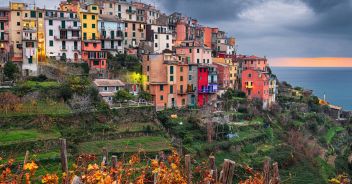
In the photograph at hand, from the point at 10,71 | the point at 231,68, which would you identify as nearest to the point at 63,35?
the point at 10,71

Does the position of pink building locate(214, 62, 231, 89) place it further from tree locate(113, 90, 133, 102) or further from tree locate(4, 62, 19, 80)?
tree locate(4, 62, 19, 80)

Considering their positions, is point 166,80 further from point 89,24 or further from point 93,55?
point 89,24

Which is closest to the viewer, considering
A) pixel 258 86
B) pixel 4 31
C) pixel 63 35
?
pixel 4 31

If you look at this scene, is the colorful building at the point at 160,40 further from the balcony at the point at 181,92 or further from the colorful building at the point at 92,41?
the balcony at the point at 181,92

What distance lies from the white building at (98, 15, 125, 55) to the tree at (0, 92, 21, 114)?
2116cm

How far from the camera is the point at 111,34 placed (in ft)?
178

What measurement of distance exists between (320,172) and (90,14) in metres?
36.5

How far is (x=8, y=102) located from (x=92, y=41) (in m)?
19.7

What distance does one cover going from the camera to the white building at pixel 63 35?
4809 centimetres

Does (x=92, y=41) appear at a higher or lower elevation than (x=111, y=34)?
lower

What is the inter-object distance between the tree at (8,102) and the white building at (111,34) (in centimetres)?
2116

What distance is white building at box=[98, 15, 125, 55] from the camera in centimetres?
5306

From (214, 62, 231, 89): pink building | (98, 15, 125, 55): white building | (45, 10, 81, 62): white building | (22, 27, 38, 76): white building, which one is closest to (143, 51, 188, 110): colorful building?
(98, 15, 125, 55): white building

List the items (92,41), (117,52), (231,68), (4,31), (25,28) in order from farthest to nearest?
(231,68) → (117,52) → (92,41) → (4,31) → (25,28)
